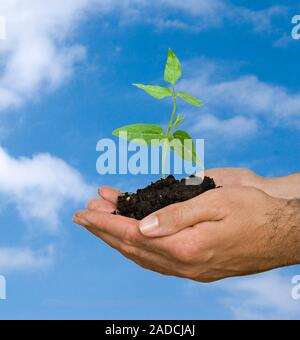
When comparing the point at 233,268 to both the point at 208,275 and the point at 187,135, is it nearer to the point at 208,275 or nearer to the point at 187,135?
the point at 208,275

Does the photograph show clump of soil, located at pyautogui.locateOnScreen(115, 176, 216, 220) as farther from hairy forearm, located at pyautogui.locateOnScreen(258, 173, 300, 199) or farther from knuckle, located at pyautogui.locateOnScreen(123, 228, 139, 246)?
hairy forearm, located at pyautogui.locateOnScreen(258, 173, 300, 199)

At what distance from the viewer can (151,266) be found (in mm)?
2301

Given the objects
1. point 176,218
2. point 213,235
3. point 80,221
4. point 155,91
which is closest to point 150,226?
point 176,218

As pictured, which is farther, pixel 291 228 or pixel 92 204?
pixel 92 204

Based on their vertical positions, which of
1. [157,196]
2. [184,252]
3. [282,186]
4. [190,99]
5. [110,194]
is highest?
[190,99]

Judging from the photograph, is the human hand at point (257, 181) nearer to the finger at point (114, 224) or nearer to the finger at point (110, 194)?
the finger at point (110, 194)

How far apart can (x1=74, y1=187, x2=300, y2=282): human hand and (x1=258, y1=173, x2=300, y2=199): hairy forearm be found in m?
0.50

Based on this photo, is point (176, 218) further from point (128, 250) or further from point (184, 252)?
point (128, 250)

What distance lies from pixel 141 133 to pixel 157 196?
0.90 feet

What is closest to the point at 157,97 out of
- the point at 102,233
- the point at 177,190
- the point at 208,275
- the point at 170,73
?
the point at 170,73

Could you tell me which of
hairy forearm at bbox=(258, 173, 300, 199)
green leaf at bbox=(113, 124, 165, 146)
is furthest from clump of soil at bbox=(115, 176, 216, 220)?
hairy forearm at bbox=(258, 173, 300, 199)

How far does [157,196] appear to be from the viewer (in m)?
2.30

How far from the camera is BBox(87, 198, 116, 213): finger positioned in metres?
2.44

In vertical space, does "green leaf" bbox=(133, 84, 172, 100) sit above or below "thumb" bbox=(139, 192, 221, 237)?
above
